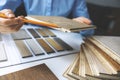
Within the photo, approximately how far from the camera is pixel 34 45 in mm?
650

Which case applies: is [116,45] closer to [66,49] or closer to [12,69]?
[66,49]

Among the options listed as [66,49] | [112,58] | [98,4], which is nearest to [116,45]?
[112,58]

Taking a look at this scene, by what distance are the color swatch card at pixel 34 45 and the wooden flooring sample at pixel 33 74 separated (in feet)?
0.17

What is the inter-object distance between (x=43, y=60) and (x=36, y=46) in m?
0.09

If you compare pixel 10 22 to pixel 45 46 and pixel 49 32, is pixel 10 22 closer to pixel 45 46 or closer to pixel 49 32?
pixel 45 46

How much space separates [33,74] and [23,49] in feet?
0.49

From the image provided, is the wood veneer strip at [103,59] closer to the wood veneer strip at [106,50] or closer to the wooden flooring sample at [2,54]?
the wood veneer strip at [106,50]

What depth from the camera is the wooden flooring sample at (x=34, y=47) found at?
1.98 feet

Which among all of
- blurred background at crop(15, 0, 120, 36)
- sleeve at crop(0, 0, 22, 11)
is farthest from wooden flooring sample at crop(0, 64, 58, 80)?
blurred background at crop(15, 0, 120, 36)

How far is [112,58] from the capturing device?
516mm

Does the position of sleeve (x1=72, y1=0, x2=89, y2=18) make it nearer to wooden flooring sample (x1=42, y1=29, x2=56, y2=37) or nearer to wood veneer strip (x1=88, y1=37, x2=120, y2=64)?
wooden flooring sample (x1=42, y1=29, x2=56, y2=37)


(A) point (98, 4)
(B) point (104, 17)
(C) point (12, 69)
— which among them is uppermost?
(A) point (98, 4)

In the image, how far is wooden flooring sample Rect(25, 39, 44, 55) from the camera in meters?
0.60

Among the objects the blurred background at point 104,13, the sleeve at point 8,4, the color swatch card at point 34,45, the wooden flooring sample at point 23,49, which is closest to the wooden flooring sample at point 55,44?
the color swatch card at point 34,45
